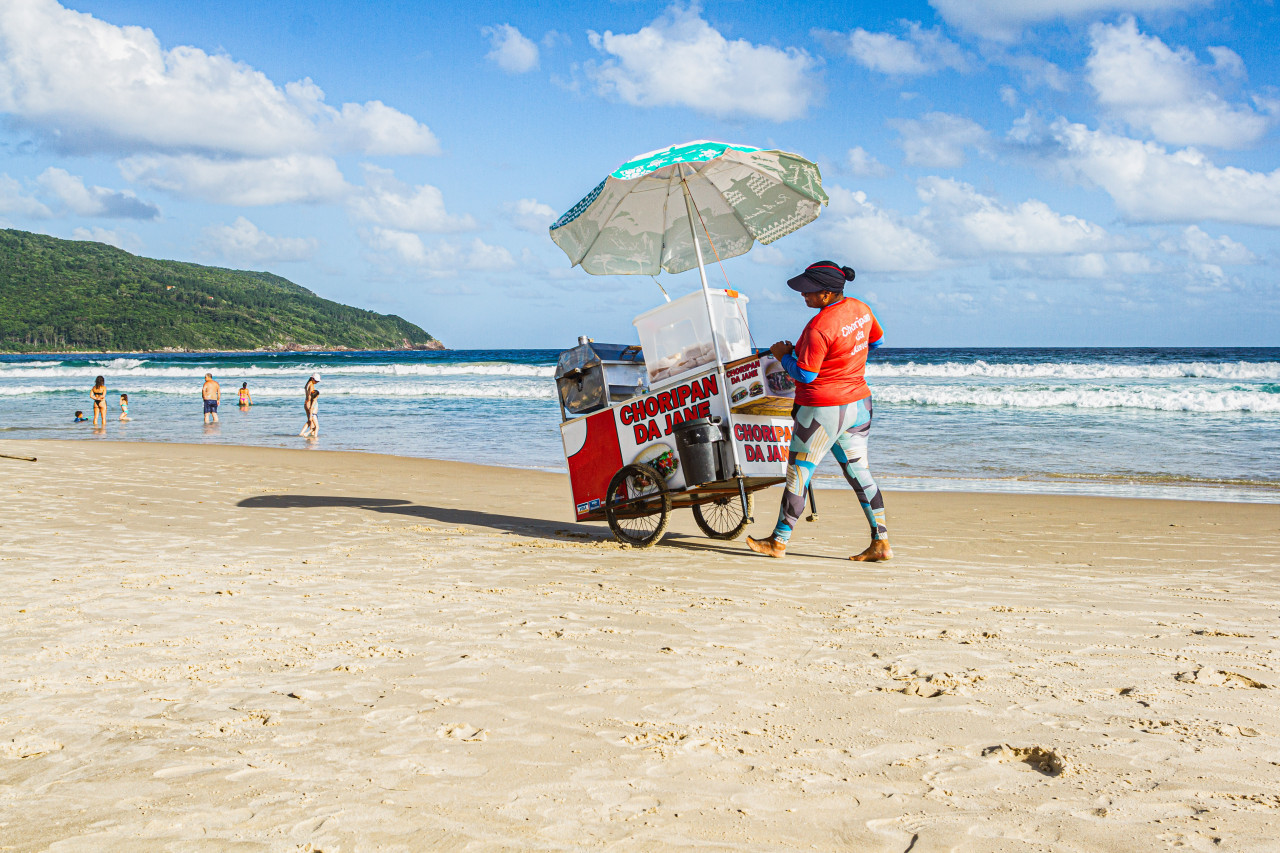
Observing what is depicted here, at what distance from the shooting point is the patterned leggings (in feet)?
19.4

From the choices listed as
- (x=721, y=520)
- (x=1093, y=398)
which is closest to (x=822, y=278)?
(x=721, y=520)

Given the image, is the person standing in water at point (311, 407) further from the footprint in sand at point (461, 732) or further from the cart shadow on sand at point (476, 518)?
the footprint in sand at point (461, 732)

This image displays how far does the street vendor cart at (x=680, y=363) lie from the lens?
6391mm

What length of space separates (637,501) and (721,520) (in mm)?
1292

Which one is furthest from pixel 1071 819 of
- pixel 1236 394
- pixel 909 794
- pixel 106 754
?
pixel 1236 394

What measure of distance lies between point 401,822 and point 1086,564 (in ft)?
19.0

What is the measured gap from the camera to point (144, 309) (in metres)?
105

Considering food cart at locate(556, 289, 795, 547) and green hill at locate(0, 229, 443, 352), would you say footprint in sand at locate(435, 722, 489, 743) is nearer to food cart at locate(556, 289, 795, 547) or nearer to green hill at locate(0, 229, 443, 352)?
food cart at locate(556, 289, 795, 547)

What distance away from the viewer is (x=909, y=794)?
2.63 metres

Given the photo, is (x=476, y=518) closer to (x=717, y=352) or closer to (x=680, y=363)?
(x=680, y=363)

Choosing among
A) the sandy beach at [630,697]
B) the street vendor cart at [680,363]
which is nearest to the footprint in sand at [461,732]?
the sandy beach at [630,697]

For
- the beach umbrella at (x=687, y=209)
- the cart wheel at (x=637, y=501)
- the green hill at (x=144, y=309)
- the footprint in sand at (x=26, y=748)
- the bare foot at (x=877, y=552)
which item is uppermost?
the green hill at (x=144, y=309)

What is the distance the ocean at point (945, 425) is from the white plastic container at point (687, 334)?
5765 millimetres

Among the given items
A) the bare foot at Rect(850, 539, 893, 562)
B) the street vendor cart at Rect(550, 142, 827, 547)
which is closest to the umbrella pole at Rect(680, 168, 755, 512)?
the street vendor cart at Rect(550, 142, 827, 547)
